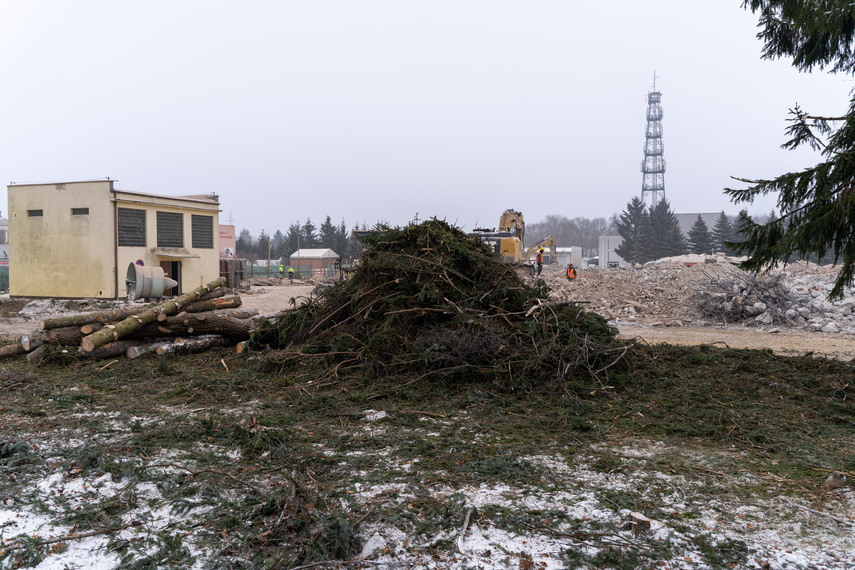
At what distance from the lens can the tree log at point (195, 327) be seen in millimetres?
10398

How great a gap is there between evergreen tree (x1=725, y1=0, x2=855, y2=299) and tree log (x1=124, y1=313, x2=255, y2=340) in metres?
8.14

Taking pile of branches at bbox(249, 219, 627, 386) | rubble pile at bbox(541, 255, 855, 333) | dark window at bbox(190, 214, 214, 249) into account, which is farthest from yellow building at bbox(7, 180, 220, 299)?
pile of branches at bbox(249, 219, 627, 386)

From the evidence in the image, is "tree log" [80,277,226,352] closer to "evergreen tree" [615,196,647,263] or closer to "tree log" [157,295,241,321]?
"tree log" [157,295,241,321]

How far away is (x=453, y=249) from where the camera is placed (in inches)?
380

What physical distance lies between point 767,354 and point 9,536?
9.80 m

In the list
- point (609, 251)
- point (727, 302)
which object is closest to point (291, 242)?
point (609, 251)

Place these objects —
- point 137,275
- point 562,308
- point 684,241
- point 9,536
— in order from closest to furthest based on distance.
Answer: point 9,536 < point 562,308 < point 137,275 < point 684,241

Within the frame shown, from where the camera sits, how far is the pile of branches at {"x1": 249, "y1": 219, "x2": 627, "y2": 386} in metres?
7.56

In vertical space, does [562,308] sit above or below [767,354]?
above

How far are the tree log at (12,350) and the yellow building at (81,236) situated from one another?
1607cm

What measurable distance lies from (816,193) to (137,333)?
33.6 ft

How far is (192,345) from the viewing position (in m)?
10.5

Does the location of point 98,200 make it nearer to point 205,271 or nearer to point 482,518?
point 205,271

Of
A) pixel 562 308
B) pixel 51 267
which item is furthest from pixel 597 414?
pixel 51 267
